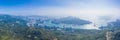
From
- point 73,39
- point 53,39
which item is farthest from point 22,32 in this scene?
point 73,39

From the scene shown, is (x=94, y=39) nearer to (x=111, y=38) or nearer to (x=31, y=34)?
(x=111, y=38)

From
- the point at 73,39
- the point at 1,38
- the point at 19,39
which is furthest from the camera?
the point at 73,39

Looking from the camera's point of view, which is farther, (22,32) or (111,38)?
(111,38)

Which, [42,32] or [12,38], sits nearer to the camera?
[12,38]

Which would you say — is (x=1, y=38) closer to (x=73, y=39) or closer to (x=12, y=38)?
(x=12, y=38)

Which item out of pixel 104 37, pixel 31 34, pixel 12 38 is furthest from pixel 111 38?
pixel 12 38

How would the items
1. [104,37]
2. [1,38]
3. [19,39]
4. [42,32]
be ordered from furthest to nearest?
[104,37] < [42,32] < [19,39] < [1,38]

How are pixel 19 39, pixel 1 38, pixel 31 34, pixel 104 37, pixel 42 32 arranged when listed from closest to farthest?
1. pixel 1 38
2. pixel 19 39
3. pixel 31 34
4. pixel 42 32
5. pixel 104 37

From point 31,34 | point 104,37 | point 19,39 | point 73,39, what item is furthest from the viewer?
point 73,39
